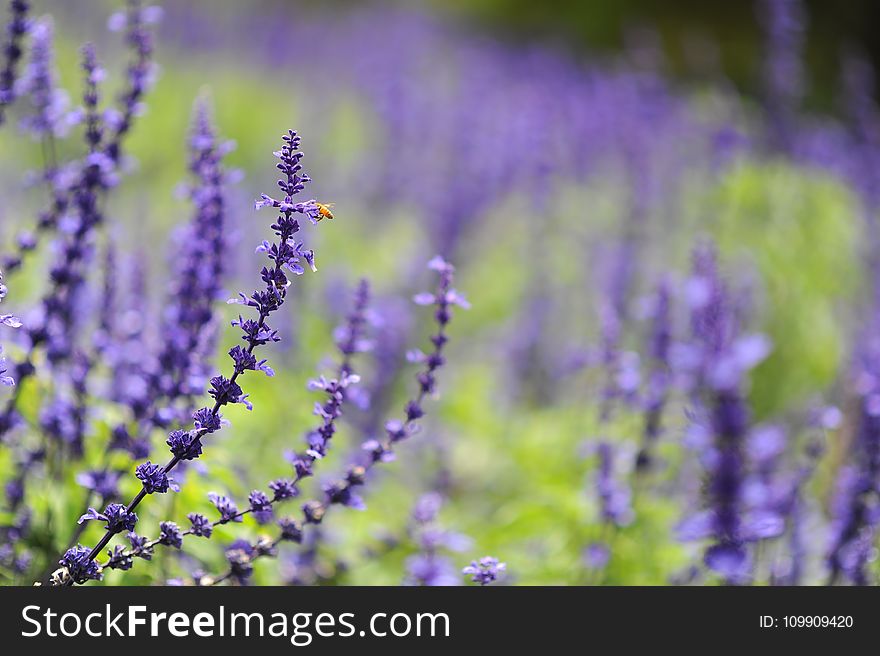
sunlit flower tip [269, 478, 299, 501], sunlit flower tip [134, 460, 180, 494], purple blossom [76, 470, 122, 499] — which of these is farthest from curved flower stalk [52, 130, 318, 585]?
purple blossom [76, 470, 122, 499]

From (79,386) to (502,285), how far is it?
536 centimetres

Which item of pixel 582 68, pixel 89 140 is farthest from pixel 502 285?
pixel 582 68

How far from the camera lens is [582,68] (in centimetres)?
1509

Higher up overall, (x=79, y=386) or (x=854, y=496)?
(x=79, y=386)

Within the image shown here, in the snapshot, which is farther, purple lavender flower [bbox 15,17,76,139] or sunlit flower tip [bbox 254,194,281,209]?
purple lavender flower [bbox 15,17,76,139]

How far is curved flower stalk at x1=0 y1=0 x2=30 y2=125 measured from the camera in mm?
2529

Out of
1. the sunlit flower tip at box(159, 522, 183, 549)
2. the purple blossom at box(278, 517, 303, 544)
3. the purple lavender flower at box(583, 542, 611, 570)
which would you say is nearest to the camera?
the sunlit flower tip at box(159, 522, 183, 549)

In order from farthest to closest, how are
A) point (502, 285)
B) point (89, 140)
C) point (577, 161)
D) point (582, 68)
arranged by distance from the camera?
1. point (582, 68)
2. point (577, 161)
3. point (502, 285)
4. point (89, 140)

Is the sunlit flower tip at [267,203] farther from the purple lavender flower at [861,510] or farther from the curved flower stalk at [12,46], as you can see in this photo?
the purple lavender flower at [861,510]

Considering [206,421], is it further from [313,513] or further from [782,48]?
[782,48]

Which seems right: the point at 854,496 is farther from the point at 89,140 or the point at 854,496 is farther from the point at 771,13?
the point at 771,13

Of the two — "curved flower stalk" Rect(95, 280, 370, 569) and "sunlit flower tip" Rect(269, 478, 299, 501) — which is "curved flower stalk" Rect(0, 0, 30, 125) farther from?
"sunlit flower tip" Rect(269, 478, 299, 501)

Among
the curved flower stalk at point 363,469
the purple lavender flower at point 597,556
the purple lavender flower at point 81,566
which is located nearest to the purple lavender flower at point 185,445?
the purple lavender flower at point 81,566

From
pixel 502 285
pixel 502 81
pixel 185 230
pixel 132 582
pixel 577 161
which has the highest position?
pixel 502 81
